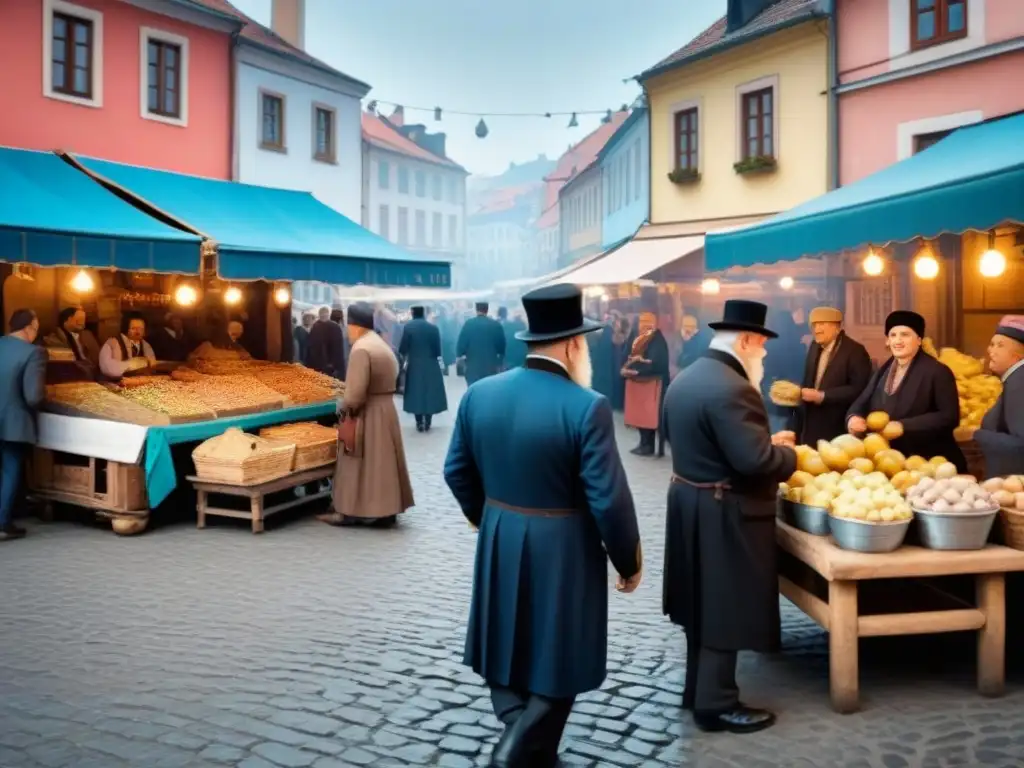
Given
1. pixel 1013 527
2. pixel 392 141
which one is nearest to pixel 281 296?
pixel 1013 527

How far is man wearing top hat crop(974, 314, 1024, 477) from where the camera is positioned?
238 inches

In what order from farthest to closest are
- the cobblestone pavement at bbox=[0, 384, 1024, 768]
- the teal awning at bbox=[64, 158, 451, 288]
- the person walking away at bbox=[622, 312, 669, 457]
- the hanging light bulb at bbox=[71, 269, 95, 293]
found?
the person walking away at bbox=[622, 312, 669, 457] < the hanging light bulb at bbox=[71, 269, 95, 293] < the teal awning at bbox=[64, 158, 451, 288] < the cobblestone pavement at bbox=[0, 384, 1024, 768]

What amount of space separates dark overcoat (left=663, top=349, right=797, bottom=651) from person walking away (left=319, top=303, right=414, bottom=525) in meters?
5.01

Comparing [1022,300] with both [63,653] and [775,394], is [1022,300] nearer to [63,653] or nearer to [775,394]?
[775,394]

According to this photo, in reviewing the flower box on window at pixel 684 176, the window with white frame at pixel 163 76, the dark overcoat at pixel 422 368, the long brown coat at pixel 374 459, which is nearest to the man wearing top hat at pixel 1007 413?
the long brown coat at pixel 374 459

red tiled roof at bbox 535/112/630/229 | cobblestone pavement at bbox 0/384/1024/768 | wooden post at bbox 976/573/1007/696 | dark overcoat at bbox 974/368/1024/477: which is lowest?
cobblestone pavement at bbox 0/384/1024/768

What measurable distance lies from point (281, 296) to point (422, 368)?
284 centimetres

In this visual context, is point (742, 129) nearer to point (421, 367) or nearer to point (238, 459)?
point (421, 367)

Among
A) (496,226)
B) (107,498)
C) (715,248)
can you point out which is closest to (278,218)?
(107,498)

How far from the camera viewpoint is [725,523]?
4.86 meters

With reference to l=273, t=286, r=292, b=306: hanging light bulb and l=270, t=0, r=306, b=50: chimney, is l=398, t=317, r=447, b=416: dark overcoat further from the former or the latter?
l=270, t=0, r=306, b=50: chimney

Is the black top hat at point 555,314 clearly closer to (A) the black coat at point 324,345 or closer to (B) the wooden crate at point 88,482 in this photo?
(B) the wooden crate at point 88,482

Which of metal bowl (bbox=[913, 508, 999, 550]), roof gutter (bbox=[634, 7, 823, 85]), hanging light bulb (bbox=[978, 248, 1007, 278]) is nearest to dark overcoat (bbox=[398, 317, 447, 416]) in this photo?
roof gutter (bbox=[634, 7, 823, 85])

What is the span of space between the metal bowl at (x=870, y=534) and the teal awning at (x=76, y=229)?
785 cm
